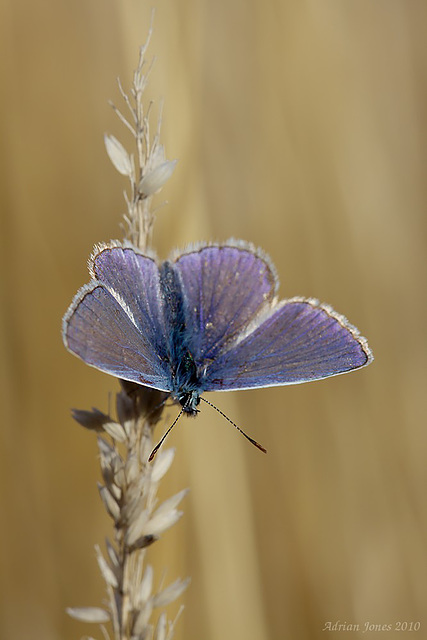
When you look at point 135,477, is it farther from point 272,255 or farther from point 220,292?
point 272,255

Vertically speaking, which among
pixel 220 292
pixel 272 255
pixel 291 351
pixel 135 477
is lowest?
pixel 135 477

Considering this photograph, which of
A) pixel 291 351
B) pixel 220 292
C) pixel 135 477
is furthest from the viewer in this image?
pixel 220 292

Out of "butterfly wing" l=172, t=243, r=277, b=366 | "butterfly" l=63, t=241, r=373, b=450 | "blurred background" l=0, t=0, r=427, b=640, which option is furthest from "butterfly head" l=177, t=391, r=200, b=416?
"blurred background" l=0, t=0, r=427, b=640

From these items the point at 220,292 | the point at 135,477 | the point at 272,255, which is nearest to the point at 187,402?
the point at 135,477

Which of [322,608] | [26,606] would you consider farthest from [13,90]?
[322,608]

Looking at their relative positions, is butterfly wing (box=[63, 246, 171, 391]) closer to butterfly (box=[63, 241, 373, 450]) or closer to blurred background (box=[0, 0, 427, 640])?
butterfly (box=[63, 241, 373, 450])

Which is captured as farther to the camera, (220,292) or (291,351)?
(220,292)

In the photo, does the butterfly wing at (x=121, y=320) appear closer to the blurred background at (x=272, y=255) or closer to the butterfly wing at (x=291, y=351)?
the butterfly wing at (x=291, y=351)
